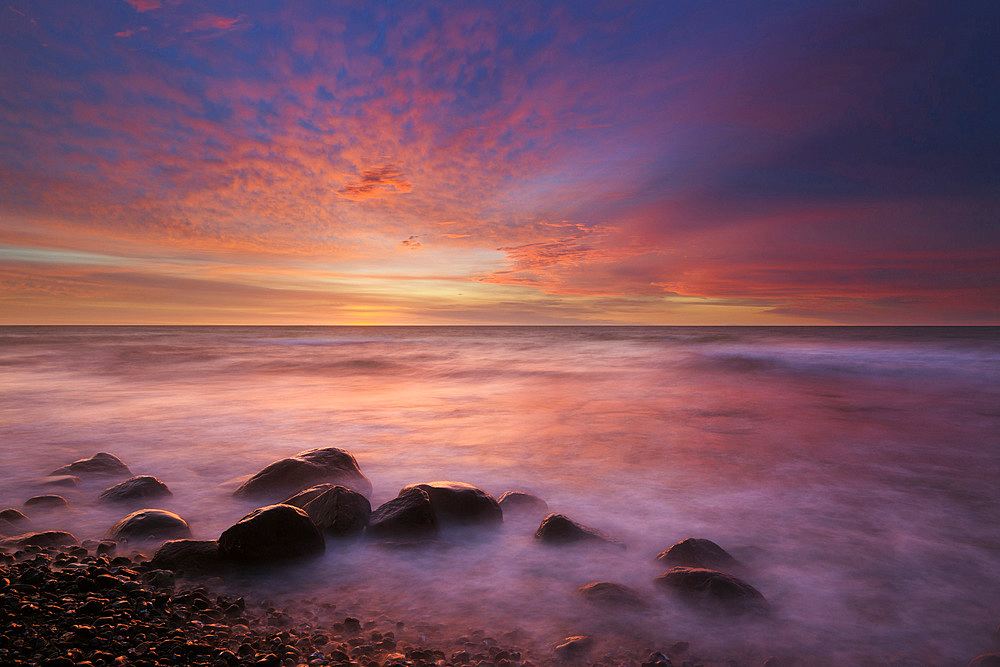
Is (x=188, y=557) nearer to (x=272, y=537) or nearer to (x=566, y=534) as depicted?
(x=272, y=537)

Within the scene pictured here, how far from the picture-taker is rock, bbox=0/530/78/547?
13.4ft

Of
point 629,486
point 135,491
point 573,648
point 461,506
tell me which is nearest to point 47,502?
point 135,491

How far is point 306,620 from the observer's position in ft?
10.7

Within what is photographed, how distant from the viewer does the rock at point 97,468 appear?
6.37 metres

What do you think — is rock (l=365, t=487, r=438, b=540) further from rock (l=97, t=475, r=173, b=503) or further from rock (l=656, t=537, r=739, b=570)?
rock (l=97, t=475, r=173, b=503)

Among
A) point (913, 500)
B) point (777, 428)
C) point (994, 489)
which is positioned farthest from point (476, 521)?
point (777, 428)

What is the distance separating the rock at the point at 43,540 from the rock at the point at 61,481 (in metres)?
1.99

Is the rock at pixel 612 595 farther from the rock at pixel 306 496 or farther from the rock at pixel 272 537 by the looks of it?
the rock at pixel 306 496

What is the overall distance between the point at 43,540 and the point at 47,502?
4.86ft

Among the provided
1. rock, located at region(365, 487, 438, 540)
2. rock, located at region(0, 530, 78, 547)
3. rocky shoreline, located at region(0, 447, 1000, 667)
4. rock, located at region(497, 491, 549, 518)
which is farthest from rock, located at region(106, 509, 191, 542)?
rock, located at region(497, 491, 549, 518)

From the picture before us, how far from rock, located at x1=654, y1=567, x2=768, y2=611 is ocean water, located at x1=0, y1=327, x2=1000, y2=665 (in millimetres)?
138

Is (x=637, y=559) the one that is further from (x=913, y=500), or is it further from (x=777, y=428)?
(x=777, y=428)

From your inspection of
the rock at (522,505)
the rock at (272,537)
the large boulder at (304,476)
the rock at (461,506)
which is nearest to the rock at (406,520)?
the rock at (461,506)

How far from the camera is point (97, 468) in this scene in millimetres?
6445
